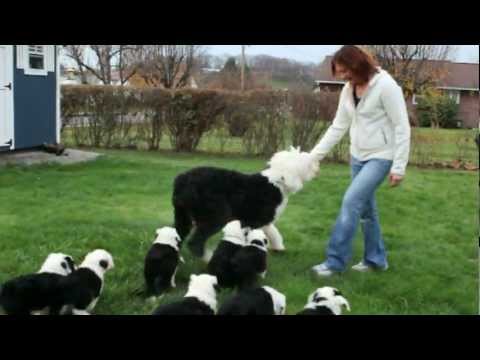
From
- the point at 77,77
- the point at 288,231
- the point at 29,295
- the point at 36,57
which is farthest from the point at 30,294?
the point at 77,77

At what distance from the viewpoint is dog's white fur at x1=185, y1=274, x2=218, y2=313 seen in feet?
12.6

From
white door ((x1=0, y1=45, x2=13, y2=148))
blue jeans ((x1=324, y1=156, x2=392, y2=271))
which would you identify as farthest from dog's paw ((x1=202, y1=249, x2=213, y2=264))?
white door ((x1=0, y1=45, x2=13, y2=148))

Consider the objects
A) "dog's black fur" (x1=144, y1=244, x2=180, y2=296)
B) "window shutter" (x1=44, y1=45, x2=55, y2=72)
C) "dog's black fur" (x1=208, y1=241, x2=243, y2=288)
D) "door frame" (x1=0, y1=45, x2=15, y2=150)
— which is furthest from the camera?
"window shutter" (x1=44, y1=45, x2=55, y2=72)

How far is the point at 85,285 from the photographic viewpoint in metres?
4.02

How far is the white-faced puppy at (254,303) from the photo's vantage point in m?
3.76

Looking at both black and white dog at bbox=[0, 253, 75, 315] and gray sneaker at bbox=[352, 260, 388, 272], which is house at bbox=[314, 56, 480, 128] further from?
black and white dog at bbox=[0, 253, 75, 315]

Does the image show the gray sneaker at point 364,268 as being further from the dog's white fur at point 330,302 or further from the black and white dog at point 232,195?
the dog's white fur at point 330,302

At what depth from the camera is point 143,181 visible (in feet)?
30.5

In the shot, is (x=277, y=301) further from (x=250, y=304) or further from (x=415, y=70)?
(x=415, y=70)

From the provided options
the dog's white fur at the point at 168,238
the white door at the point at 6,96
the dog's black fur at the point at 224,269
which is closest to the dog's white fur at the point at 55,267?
the dog's white fur at the point at 168,238

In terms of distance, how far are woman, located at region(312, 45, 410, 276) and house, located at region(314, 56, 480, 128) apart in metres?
5.16

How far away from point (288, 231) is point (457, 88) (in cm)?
708

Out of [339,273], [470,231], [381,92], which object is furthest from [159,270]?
[470,231]
